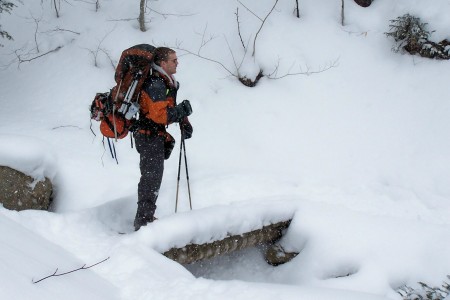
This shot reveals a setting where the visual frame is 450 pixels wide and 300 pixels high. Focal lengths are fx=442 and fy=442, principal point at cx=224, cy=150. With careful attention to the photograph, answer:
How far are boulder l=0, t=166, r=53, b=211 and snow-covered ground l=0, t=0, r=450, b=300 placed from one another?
0.52 ft

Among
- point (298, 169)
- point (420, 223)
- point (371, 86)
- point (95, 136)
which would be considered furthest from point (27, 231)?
point (371, 86)

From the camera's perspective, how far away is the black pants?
5.12 metres

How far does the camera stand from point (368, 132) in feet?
26.4

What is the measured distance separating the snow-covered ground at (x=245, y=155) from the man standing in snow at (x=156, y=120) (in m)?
0.42

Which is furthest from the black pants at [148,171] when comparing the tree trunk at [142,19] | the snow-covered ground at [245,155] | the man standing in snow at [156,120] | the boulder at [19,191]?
the tree trunk at [142,19]

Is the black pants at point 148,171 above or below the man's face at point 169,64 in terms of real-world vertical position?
below

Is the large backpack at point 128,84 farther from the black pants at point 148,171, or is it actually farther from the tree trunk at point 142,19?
the tree trunk at point 142,19

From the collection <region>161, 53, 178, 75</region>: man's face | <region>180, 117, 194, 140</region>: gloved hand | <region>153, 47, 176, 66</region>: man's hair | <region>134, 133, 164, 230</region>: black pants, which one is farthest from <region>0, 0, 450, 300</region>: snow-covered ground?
<region>153, 47, 176, 66</region>: man's hair

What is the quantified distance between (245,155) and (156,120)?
9.82ft

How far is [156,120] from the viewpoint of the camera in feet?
15.8

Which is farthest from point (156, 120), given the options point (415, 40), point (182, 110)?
point (415, 40)

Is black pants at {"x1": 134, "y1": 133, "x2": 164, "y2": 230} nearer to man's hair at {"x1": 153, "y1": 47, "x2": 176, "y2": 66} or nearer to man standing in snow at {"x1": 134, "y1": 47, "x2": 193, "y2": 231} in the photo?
man standing in snow at {"x1": 134, "y1": 47, "x2": 193, "y2": 231}

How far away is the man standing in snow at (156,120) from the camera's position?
15.7ft

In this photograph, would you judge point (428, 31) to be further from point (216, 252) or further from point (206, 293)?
point (206, 293)
